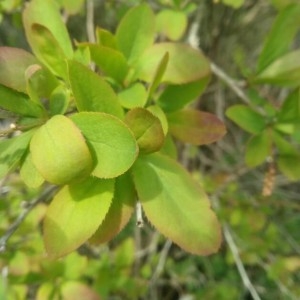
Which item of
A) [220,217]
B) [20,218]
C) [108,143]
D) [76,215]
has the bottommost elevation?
[220,217]

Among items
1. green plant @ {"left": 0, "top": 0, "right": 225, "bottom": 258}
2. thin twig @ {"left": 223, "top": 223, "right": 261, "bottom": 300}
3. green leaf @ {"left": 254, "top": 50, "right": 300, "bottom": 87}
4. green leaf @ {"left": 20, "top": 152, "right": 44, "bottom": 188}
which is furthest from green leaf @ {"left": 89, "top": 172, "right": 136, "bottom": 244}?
thin twig @ {"left": 223, "top": 223, "right": 261, "bottom": 300}

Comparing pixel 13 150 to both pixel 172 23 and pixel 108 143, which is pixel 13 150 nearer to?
pixel 108 143

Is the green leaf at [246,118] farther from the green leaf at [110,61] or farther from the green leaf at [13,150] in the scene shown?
the green leaf at [13,150]

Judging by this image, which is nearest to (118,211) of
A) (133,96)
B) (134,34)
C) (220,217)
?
(133,96)

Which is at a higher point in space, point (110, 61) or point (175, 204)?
point (110, 61)

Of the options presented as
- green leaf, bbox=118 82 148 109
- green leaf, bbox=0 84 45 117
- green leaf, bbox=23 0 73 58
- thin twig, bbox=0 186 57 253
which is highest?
green leaf, bbox=23 0 73 58

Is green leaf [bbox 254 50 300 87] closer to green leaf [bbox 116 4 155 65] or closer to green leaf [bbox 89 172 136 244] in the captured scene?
green leaf [bbox 116 4 155 65]

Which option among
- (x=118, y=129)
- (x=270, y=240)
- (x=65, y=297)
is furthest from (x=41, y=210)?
(x=270, y=240)
